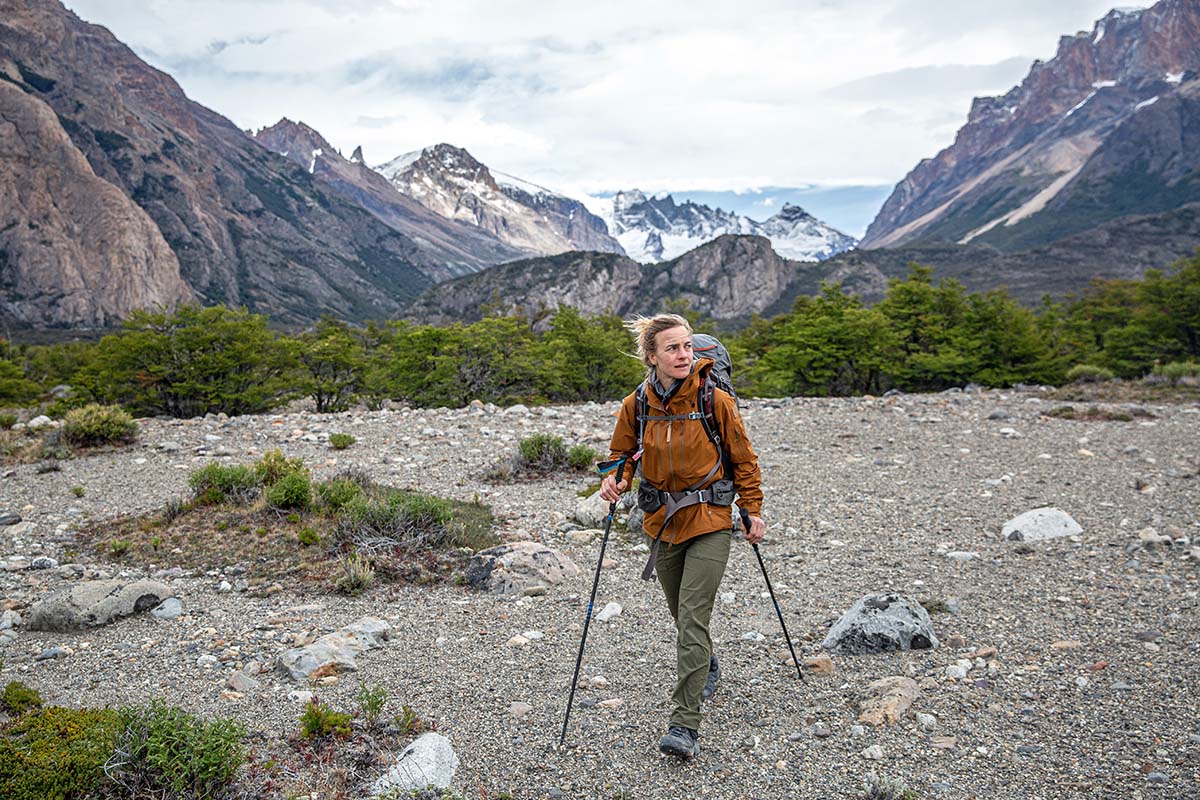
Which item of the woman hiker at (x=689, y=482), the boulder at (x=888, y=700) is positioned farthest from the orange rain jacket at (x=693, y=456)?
the boulder at (x=888, y=700)

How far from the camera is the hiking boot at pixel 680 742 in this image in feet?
12.9

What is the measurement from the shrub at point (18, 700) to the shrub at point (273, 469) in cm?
531

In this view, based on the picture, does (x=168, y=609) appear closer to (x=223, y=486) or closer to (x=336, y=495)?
(x=336, y=495)

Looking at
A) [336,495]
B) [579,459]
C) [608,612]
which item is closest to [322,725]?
[608,612]

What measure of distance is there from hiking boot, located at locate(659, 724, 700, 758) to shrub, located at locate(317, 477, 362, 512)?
593cm

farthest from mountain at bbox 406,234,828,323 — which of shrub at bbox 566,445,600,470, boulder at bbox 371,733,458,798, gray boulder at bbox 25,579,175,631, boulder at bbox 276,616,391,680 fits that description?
boulder at bbox 371,733,458,798

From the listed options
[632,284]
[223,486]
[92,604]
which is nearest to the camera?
[92,604]

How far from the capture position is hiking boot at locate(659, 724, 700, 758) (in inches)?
155

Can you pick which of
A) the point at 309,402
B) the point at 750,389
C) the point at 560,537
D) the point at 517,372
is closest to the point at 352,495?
the point at 560,537

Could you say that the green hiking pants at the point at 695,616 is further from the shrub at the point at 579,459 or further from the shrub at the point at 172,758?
the shrub at the point at 579,459

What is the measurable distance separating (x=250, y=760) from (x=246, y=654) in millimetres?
1842

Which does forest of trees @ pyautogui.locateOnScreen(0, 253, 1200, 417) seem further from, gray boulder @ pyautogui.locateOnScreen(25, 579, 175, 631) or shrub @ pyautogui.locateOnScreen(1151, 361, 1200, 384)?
gray boulder @ pyautogui.locateOnScreen(25, 579, 175, 631)

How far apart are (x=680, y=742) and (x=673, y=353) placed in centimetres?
224

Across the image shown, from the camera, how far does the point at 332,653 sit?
5.25 meters
